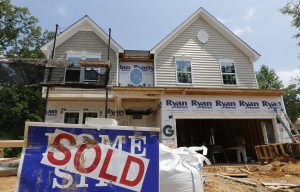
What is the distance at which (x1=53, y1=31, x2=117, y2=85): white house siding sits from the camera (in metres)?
14.1

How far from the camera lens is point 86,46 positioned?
47.4 ft

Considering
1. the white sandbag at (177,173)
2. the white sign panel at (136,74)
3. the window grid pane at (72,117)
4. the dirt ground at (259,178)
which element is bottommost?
the dirt ground at (259,178)

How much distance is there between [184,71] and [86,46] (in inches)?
246

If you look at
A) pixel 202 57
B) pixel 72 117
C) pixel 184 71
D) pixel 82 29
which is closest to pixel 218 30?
pixel 202 57

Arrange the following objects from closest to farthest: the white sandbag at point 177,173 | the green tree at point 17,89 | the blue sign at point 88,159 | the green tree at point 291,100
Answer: the blue sign at point 88,159 < the white sandbag at point 177,173 < the green tree at point 17,89 < the green tree at point 291,100

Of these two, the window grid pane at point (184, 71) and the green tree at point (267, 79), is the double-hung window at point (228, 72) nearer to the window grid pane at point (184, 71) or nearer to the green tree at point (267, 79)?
the window grid pane at point (184, 71)

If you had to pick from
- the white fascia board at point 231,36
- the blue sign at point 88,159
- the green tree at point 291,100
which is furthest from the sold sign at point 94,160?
the green tree at point 291,100

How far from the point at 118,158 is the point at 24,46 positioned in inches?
1371

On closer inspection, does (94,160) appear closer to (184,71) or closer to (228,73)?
(184,71)

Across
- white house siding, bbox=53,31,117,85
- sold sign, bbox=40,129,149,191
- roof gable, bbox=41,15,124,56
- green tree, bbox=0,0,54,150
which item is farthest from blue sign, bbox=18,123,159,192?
green tree, bbox=0,0,54,150

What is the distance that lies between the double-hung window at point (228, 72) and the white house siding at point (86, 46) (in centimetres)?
696

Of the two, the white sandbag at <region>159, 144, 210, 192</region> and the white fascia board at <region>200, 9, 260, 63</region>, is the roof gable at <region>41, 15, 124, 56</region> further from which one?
the white sandbag at <region>159, 144, 210, 192</region>

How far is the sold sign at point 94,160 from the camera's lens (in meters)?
2.28

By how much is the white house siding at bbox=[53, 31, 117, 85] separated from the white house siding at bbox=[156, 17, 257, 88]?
2832mm
